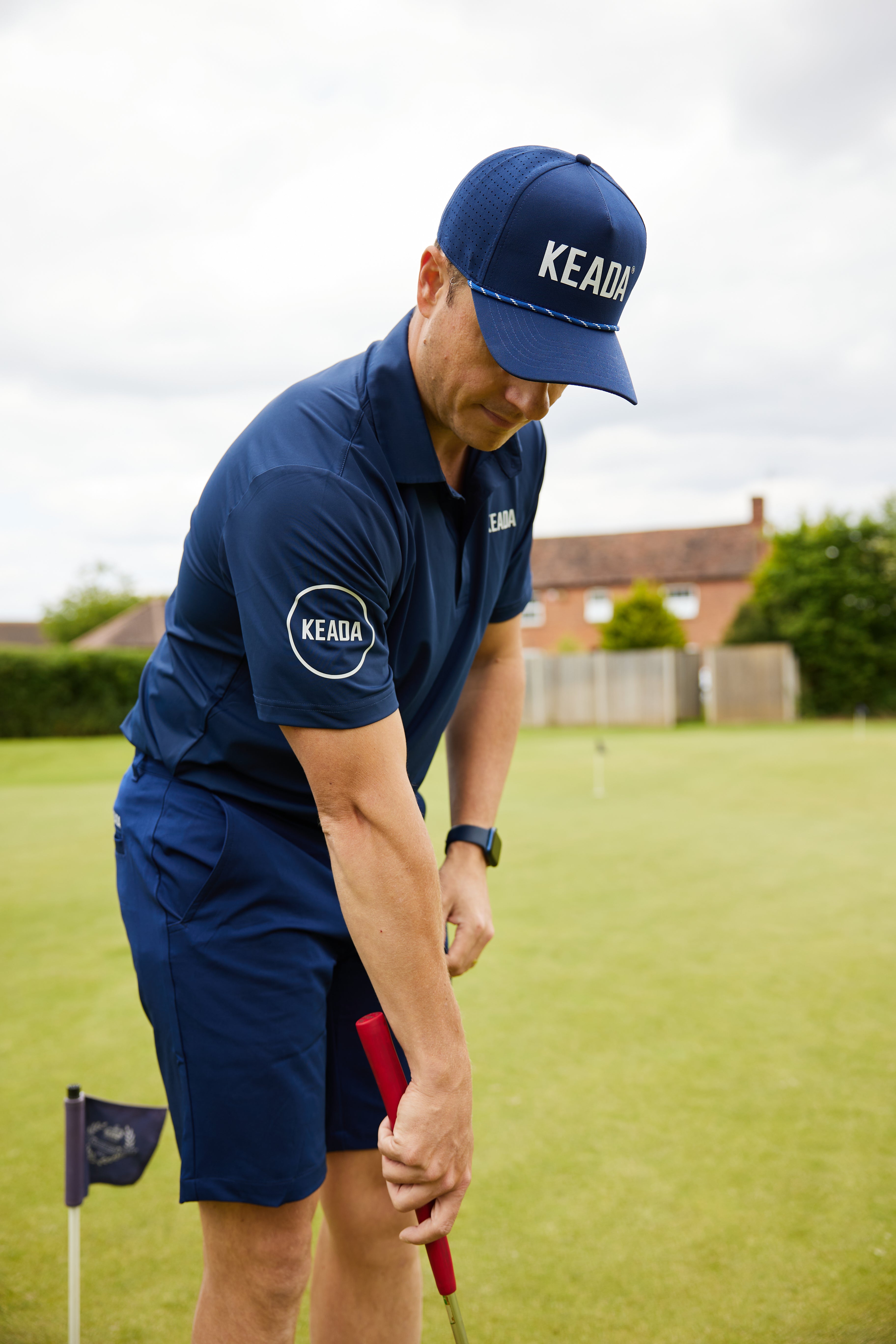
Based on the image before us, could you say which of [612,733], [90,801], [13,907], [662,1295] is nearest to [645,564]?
[612,733]

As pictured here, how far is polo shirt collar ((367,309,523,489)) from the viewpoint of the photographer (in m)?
1.60

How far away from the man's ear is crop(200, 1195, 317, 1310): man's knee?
4.79ft

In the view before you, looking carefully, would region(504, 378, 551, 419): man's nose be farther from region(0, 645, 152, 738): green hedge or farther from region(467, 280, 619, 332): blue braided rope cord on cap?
region(0, 645, 152, 738): green hedge

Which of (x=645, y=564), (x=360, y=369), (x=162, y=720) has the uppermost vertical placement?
(x=645, y=564)

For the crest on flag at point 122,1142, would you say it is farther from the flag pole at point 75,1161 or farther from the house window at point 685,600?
the house window at point 685,600

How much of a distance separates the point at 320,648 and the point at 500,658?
95cm

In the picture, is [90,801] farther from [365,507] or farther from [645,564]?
[645,564]

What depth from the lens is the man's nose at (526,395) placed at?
1551 millimetres

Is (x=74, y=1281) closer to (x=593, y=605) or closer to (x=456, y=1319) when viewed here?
(x=456, y=1319)

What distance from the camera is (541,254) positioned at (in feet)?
4.95

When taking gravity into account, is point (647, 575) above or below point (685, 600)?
above

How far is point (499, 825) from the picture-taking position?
9.59 metres

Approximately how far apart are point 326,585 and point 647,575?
4088 centimetres

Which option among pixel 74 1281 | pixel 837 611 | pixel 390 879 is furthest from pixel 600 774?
pixel 837 611
